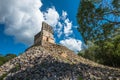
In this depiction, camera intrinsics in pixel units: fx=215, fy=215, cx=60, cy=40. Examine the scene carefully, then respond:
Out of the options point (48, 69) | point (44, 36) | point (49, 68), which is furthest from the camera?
point (44, 36)

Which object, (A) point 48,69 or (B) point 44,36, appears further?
(B) point 44,36

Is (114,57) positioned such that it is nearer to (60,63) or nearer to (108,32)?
(108,32)

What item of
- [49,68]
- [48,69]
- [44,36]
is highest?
[44,36]

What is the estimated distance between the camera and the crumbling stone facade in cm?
2842

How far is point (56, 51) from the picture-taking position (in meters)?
26.6

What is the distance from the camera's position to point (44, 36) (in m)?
28.8

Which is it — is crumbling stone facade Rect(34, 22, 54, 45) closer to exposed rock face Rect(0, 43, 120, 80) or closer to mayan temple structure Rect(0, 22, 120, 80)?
mayan temple structure Rect(0, 22, 120, 80)

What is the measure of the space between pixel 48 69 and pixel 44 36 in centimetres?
889

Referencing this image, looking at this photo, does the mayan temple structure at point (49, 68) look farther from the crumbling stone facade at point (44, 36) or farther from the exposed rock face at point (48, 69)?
the crumbling stone facade at point (44, 36)

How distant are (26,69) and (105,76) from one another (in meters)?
7.71

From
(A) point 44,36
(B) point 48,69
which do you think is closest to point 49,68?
(B) point 48,69

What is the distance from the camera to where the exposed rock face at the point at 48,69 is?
1950 centimetres

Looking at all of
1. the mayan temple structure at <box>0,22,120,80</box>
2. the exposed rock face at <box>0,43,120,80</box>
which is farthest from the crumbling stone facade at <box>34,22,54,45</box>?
the exposed rock face at <box>0,43,120,80</box>

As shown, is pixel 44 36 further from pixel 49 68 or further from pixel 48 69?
pixel 48 69
